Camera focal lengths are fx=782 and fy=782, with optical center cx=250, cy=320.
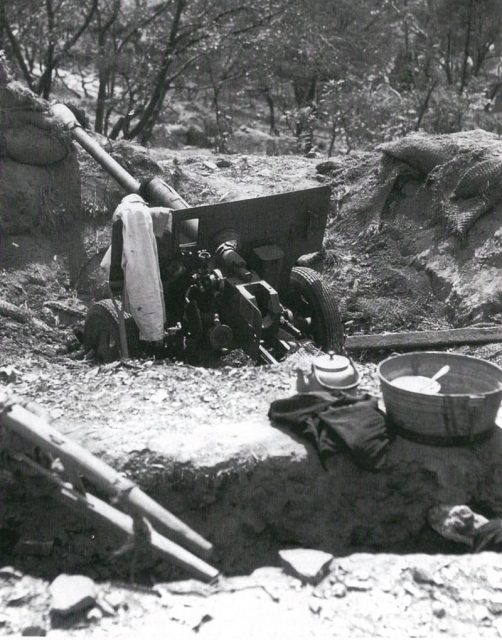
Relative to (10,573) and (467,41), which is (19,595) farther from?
(467,41)

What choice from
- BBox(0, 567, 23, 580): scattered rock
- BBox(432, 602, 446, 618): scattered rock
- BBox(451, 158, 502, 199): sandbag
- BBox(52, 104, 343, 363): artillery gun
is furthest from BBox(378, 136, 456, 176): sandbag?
BBox(0, 567, 23, 580): scattered rock

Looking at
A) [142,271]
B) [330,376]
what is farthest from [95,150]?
[330,376]

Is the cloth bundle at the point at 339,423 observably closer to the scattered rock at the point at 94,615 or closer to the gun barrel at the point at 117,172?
the scattered rock at the point at 94,615

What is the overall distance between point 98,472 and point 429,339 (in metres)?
4.43

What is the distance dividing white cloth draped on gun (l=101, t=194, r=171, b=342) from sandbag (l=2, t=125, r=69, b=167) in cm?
361

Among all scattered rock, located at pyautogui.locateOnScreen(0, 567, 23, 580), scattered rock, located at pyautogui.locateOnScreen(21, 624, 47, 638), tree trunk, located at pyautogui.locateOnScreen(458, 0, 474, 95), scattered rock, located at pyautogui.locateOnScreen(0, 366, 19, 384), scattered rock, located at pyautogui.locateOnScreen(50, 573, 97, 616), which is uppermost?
tree trunk, located at pyautogui.locateOnScreen(458, 0, 474, 95)

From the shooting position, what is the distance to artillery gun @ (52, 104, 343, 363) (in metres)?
6.95

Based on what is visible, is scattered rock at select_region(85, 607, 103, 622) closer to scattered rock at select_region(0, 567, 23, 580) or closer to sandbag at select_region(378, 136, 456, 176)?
scattered rock at select_region(0, 567, 23, 580)

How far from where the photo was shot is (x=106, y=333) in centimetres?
743

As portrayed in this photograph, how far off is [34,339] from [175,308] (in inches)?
70.5

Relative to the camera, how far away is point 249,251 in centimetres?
751

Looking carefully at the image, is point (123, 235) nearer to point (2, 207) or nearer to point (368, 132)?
point (2, 207)

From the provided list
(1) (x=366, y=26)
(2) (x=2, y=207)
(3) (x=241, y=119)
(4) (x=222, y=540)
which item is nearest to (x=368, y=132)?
(1) (x=366, y=26)

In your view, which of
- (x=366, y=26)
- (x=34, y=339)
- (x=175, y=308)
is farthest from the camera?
(x=366, y=26)
